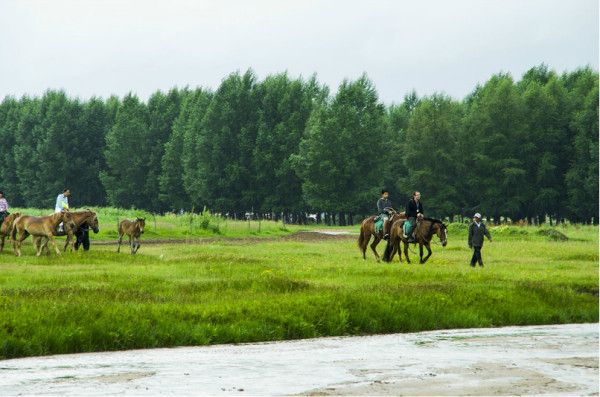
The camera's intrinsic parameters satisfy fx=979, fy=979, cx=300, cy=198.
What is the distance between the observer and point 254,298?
24156 mm

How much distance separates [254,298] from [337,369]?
854 centimetres

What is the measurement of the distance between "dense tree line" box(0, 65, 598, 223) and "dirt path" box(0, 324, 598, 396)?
73112mm

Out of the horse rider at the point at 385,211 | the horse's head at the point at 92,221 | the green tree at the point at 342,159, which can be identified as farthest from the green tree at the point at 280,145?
the horse's head at the point at 92,221

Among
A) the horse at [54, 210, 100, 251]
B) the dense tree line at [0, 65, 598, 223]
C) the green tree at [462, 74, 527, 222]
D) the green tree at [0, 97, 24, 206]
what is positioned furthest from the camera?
the green tree at [0, 97, 24, 206]

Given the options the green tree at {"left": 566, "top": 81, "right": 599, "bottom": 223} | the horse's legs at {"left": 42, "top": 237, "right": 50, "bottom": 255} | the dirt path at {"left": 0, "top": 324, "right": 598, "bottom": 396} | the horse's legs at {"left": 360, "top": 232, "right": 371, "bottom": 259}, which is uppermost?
the green tree at {"left": 566, "top": 81, "right": 599, "bottom": 223}

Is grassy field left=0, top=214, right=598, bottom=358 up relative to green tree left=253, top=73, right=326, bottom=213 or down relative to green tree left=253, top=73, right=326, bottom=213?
down

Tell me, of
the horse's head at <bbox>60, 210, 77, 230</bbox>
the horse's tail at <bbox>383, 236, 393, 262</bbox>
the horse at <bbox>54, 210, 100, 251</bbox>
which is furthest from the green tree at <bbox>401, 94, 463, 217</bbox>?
the horse's head at <bbox>60, 210, 77, 230</bbox>

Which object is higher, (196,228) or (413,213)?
(413,213)

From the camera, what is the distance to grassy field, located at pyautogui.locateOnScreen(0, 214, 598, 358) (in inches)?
760

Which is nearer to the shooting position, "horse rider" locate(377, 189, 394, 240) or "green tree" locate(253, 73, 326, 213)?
"horse rider" locate(377, 189, 394, 240)

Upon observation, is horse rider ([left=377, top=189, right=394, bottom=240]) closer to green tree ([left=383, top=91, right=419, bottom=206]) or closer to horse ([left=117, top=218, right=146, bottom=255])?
horse ([left=117, top=218, right=146, bottom=255])

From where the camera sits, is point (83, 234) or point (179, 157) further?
point (179, 157)

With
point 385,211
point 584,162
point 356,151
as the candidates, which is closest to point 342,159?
point 356,151

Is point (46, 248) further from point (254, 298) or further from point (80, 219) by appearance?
point (254, 298)
